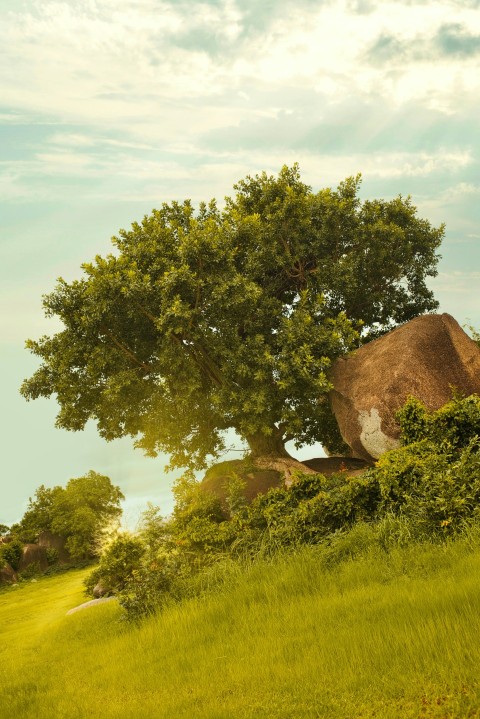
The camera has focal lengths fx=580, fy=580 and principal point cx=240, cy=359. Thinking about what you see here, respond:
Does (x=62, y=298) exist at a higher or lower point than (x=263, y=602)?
higher

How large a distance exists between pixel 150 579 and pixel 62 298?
44.7 ft

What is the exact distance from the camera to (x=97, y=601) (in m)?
17.8

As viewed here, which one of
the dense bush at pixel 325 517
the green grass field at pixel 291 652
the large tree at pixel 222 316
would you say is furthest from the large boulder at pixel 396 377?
the green grass field at pixel 291 652

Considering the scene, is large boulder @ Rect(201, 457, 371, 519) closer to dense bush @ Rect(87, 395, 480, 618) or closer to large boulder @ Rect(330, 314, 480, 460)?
large boulder @ Rect(330, 314, 480, 460)

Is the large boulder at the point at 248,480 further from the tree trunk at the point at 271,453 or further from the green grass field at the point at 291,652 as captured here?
the green grass field at the point at 291,652

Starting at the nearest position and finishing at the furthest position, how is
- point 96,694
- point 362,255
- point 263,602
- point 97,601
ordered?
point 96,694 < point 263,602 < point 97,601 < point 362,255

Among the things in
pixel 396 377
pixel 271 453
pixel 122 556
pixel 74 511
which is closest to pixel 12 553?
pixel 74 511

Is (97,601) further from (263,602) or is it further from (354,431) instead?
(354,431)

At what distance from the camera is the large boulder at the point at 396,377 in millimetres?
22453

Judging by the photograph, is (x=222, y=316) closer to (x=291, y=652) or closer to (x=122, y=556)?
(x=122, y=556)

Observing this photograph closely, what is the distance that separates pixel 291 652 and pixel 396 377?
626 inches

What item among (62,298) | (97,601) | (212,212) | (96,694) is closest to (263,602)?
(96,694)

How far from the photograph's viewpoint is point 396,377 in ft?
74.3

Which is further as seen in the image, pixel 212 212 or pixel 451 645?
pixel 212 212
